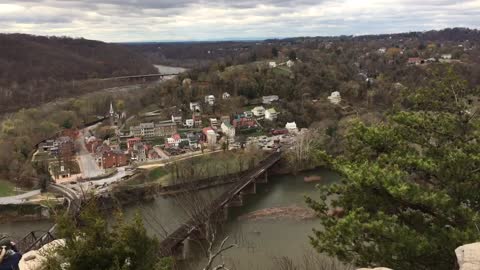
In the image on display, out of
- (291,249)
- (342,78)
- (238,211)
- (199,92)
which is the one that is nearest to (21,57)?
(199,92)

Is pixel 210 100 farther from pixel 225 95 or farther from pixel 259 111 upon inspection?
pixel 259 111

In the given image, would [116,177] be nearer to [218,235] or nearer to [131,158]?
[131,158]

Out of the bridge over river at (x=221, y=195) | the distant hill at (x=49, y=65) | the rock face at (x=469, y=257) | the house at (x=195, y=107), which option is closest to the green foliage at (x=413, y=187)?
the rock face at (x=469, y=257)

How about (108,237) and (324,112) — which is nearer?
(108,237)

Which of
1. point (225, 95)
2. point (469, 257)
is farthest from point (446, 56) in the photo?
point (469, 257)

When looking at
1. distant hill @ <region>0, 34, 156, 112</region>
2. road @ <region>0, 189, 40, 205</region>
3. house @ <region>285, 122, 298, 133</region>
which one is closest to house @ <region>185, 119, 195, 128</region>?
house @ <region>285, 122, 298, 133</region>

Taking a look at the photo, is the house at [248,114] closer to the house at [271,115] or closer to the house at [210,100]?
the house at [271,115]

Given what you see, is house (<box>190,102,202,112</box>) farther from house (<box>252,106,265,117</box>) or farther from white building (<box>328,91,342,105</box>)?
white building (<box>328,91,342,105</box>)
